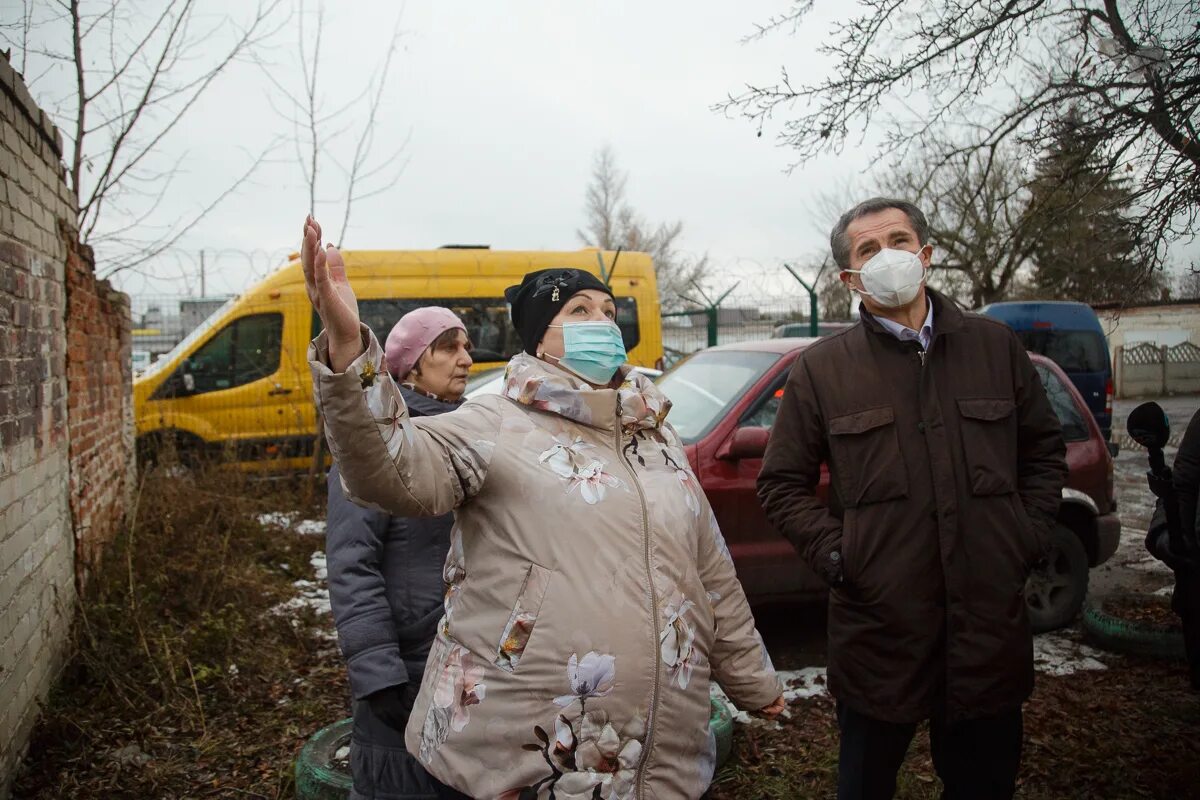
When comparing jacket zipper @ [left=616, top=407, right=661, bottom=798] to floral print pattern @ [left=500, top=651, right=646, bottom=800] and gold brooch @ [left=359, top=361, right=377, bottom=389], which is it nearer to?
floral print pattern @ [left=500, top=651, right=646, bottom=800]

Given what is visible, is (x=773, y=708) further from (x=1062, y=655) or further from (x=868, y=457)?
(x=1062, y=655)

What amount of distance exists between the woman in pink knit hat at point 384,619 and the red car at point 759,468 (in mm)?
2153

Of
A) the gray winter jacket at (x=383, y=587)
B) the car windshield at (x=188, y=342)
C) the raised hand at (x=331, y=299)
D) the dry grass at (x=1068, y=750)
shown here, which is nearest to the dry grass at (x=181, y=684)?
the gray winter jacket at (x=383, y=587)

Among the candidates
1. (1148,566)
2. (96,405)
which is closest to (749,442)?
(96,405)

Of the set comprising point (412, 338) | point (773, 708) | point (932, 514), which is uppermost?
point (412, 338)

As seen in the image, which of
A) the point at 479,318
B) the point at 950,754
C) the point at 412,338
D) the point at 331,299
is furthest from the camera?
the point at 479,318

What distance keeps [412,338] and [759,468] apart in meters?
2.36

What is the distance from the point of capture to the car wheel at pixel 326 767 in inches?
114

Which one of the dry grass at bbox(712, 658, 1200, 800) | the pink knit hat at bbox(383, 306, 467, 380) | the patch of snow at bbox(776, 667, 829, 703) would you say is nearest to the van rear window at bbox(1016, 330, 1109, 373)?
the dry grass at bbox(712, 658, 1200, 800)

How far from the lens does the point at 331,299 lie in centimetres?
139

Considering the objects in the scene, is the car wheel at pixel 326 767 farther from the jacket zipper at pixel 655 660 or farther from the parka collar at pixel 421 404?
the jacket zipper at pixel 655 660

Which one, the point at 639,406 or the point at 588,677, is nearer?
the point at 588,677

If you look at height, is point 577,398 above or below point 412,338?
below

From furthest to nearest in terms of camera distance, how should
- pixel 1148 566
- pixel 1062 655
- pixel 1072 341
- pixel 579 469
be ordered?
1. pixel 1072 341
2. pixel 1148 566
3. pixel 1062 655
4. pixel 579 469
